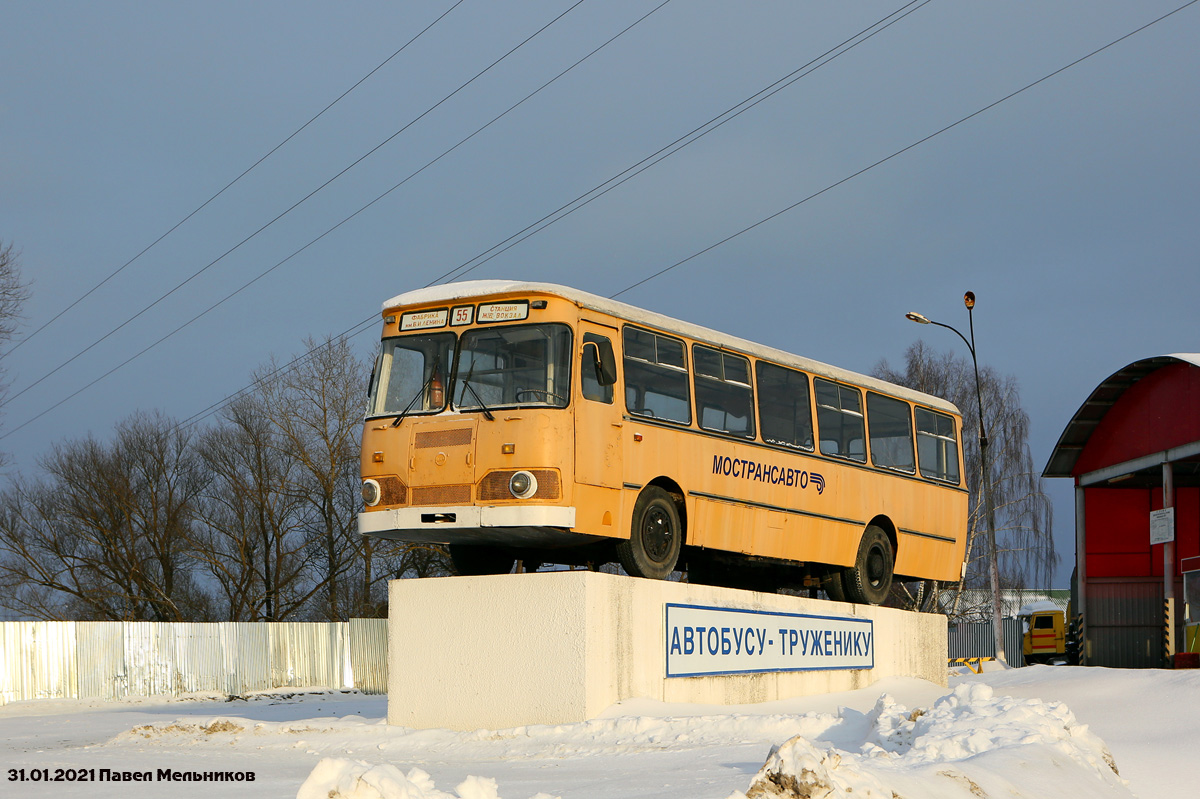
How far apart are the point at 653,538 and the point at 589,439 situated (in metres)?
1.63

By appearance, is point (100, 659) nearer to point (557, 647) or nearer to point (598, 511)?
point (557, 647)

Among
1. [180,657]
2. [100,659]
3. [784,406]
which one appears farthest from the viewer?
[180,657]

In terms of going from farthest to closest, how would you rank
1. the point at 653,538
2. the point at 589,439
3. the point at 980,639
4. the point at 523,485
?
1. the point at 980,639
2. the point at 653,538
3. the point at 589,439
4. the point at 523,485

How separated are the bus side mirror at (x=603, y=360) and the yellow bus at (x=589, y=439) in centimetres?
2

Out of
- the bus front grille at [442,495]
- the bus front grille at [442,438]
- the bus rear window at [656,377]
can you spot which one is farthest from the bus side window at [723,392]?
the bus front grille at [442,495]

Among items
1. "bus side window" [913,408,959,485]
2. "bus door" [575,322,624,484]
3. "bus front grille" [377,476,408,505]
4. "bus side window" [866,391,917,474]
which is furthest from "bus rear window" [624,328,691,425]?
"bus side window" [913,408,959,485]

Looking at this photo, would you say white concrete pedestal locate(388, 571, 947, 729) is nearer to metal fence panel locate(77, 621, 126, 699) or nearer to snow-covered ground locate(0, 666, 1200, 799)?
snow-covered ground locate(0, 666, 1200, 799)

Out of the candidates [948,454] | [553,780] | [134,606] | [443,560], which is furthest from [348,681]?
[553,780]

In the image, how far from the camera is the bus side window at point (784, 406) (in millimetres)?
16203

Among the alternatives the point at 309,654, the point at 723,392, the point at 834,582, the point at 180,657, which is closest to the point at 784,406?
the point at 723,392

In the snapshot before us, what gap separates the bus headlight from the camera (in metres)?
13.0

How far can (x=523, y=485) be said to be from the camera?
1300 centimetres

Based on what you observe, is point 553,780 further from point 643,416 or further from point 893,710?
point 643,416

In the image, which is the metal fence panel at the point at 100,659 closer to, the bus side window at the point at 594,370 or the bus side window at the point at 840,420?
the bus side window at the point at 840,420
